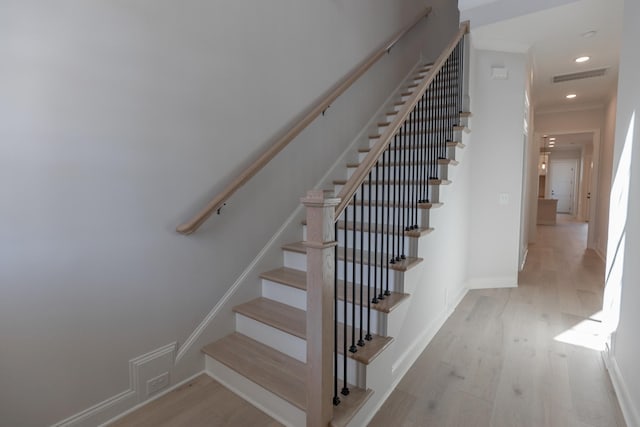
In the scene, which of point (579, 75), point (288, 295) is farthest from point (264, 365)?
point (579, 75)

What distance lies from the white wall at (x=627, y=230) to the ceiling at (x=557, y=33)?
3.39ft

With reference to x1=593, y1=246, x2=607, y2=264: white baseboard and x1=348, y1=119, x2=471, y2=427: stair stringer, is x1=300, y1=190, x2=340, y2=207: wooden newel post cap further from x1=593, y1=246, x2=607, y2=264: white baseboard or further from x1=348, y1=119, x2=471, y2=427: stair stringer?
x1=593, y1=246, x2=607, y2=264: white baseboard

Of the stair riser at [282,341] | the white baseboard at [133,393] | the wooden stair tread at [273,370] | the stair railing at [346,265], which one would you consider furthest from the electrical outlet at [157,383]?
the stair railing at [346,265]

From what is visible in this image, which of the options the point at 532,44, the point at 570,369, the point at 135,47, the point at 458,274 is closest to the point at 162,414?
the point at 135,47

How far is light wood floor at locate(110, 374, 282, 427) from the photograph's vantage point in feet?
5.63

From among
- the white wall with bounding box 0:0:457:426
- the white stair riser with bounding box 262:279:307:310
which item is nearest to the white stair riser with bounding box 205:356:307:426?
the white wall with bounding box 0:0:457:426

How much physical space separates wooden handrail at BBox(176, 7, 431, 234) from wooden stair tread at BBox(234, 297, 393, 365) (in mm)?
737

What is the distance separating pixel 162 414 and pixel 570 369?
2.60 m

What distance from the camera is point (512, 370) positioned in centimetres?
215

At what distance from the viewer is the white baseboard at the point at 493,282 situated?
3750 millimetres

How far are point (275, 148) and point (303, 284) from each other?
1.01m

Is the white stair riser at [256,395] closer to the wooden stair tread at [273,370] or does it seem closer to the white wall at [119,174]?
the wooden stair tread at [273,370]

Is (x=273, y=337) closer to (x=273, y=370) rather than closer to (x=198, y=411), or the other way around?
(x=273, y=370)

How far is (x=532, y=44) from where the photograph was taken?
357cm
